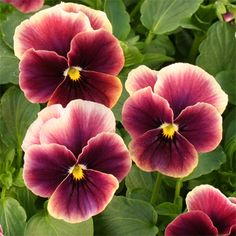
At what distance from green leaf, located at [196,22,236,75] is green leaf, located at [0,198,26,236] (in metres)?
0.39

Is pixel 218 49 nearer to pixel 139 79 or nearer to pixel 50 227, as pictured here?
pixel 139 79

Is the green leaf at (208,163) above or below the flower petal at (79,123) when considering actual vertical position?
below

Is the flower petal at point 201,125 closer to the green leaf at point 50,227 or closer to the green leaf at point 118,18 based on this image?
the green leaf at point 50,227

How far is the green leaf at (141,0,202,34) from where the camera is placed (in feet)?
3.57

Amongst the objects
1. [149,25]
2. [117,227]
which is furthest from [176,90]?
[149,25]

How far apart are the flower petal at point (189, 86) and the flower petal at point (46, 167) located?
147 millimetres

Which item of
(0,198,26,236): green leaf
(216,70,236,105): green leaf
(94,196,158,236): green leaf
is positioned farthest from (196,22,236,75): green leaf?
(0,198,26,236): green leaf

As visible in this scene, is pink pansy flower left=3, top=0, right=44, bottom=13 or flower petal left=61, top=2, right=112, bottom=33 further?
pink pansy flower left=3, top=0, right=44, bottom=13

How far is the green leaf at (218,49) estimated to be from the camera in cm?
104

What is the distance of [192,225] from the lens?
777mm

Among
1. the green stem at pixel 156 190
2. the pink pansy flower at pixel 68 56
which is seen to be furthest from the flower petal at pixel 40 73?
the green stem at pixel 156 190

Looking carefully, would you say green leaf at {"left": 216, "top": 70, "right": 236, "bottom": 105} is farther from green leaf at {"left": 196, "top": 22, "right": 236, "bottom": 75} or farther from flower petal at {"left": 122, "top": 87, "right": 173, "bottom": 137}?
flower petal at {"left": 122, "top": 87, "right": 173, "bottom": 137}

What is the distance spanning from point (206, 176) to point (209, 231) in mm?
234

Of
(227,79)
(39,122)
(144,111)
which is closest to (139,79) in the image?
(144,111)
